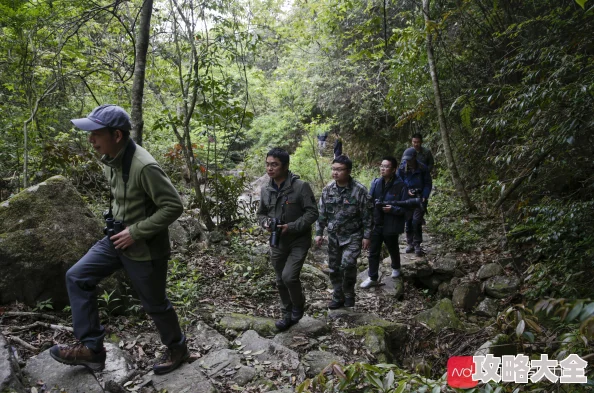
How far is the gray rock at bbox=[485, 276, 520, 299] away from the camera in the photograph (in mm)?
5918

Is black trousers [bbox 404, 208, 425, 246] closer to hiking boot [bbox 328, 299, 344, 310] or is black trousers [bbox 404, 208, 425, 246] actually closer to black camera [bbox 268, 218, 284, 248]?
hiking boot [bbox 328, 299, 344, 310]

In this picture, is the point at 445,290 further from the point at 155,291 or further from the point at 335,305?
the point at 155,291

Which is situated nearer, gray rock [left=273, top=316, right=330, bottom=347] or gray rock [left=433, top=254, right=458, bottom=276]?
gray rock [left=273, top=316, right=330, bottom=347]

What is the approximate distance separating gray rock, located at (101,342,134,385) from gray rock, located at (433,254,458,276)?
18.5ft

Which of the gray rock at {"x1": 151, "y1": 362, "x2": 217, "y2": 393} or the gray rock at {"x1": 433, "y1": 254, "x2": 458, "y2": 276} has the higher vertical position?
the gray rock at {"x1": 151, "y1": 362, "x2": 217, "y2": 393}

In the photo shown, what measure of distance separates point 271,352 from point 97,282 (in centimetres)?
190

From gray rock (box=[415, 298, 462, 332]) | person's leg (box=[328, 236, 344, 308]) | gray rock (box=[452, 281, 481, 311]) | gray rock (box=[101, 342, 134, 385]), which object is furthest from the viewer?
gray rock (box=[452, 281, 481, 311])

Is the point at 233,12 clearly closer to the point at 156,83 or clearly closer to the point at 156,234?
the point at 156,83

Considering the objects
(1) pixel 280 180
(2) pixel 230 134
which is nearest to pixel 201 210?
(2) pixel 230 134

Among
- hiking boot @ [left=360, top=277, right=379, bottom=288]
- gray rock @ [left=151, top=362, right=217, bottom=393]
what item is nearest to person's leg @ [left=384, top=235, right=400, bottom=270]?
hiking boot @ [left=360, top=277, right=379, bottom=288]

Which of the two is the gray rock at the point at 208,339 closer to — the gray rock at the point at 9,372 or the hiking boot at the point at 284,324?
the hiking boot at the point at 284,324

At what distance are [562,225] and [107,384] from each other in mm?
5160

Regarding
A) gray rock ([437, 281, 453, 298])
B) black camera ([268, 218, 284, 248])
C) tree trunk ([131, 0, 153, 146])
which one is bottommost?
gray rock ([437, 281, 453, 298])

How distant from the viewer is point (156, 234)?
3.12m
